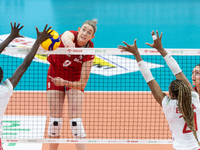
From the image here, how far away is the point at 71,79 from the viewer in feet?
15.6

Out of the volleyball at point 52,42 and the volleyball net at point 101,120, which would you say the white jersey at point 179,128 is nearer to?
the volleyball net at point 101,120

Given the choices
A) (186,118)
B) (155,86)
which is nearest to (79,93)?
(155,86)

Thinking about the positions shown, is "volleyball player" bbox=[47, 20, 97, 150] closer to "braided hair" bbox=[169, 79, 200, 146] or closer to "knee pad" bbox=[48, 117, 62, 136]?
"knee pad" bbox=[48, 117, 62, 136]

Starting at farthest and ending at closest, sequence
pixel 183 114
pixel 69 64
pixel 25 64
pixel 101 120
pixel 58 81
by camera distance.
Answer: pixel 101 120, pixel 69 64, pixel 58 81, pixel 25 64, pixel 183 114

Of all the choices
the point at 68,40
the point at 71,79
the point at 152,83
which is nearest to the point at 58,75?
the point at 71,79

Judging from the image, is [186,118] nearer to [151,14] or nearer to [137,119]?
[137,119]

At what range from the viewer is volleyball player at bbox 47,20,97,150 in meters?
4.50

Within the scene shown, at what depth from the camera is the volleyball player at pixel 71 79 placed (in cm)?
450

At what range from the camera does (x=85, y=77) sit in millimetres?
4457

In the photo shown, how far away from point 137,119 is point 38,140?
2896 mm

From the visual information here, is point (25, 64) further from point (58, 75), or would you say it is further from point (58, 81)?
point (58, 75)

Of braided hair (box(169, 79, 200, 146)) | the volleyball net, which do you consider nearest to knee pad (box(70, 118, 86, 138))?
the volleyball net

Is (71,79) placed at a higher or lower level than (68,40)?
lower

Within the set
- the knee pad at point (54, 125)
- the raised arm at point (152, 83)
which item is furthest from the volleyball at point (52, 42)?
the raised arm at point (152, 83)
